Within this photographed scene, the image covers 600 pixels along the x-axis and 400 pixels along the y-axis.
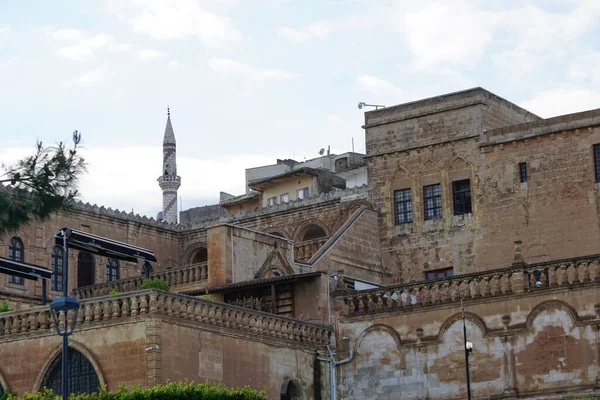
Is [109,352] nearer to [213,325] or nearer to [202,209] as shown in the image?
[213,325]

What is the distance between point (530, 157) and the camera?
45.5m

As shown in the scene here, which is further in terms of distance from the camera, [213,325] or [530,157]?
[530,157]

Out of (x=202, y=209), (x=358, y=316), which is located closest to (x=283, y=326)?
(x=358, y=316)

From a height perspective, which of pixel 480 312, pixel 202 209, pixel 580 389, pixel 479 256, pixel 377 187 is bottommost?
pixel 580 389

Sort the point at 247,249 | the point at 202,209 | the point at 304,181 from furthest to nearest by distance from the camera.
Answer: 1. the point at 202,209
2. the point at 304,181
3. the point at 247,249

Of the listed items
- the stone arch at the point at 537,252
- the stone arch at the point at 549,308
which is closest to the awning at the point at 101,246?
the stone arch at the point at 537,252

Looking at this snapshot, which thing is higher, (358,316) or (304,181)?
(304,181)

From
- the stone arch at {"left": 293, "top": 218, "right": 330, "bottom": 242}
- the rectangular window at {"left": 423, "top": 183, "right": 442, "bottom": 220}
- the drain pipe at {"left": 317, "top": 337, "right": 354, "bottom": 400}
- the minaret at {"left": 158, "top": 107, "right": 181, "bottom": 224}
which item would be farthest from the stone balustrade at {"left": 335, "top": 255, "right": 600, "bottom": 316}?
the minaret at {"left": 158, "top": 107, "right": 181, "bottom": 224}

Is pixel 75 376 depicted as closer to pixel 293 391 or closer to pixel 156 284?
pixel 293 391

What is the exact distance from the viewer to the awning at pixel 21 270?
4244 centimetres

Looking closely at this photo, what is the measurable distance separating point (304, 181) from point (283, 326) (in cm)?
1936

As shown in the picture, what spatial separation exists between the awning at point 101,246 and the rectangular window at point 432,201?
9.41 meters

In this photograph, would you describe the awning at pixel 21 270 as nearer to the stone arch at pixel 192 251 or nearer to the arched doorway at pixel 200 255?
the stone arch at pixel 192 251

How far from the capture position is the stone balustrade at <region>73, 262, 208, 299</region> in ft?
146
